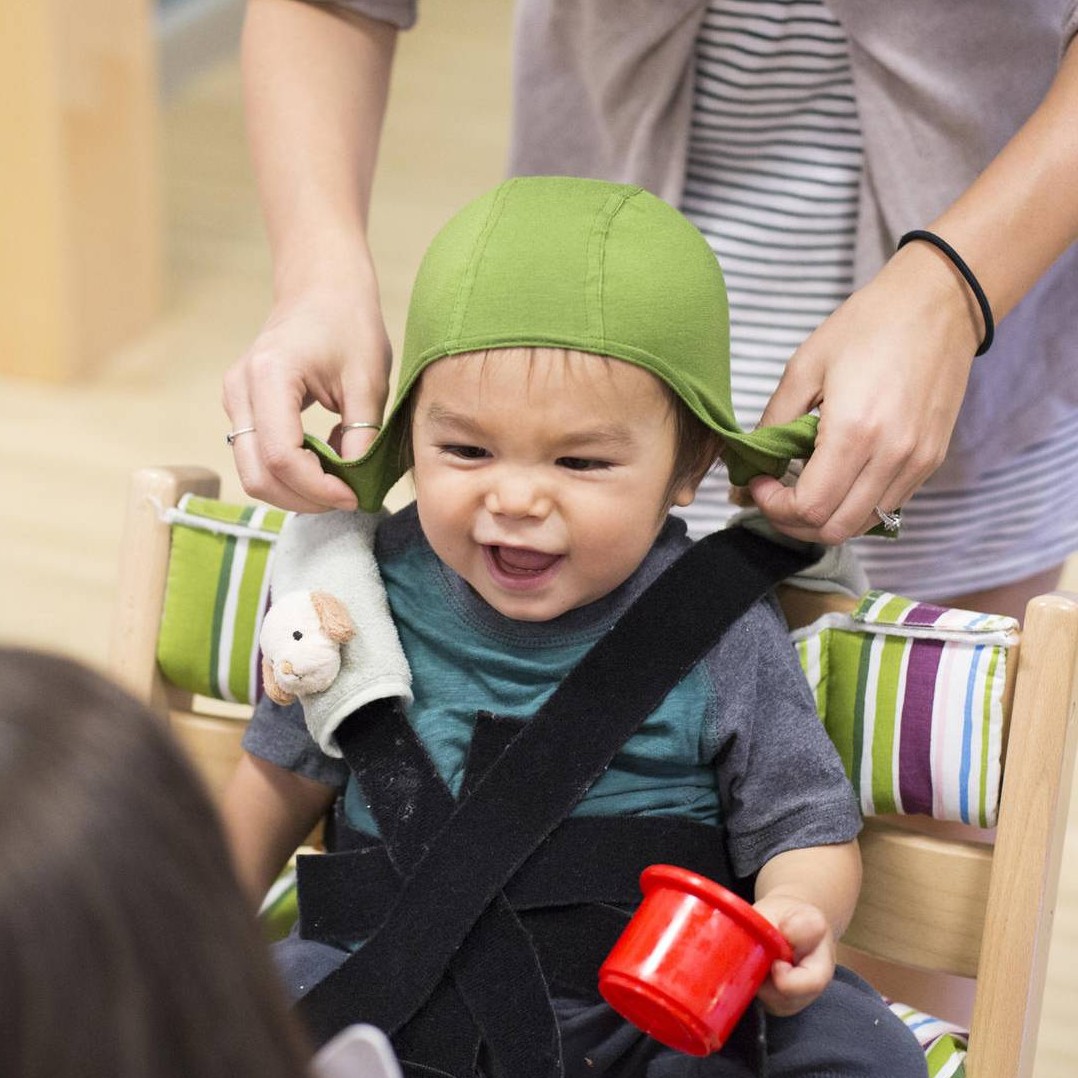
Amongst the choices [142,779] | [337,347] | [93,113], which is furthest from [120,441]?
[142,779]

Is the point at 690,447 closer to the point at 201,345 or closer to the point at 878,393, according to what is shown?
the point at 878,393

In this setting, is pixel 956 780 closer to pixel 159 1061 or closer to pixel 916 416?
pixel 916 416

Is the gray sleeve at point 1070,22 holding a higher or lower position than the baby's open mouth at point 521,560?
higher

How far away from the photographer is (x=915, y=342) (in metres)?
1.00

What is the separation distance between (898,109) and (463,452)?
0.38 metres

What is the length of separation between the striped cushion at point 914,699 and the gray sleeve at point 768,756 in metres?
0.05

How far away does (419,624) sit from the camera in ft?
3.69

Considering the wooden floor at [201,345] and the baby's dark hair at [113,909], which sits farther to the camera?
the wooden floor at [201,345]

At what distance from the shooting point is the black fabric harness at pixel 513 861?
103 centimetres

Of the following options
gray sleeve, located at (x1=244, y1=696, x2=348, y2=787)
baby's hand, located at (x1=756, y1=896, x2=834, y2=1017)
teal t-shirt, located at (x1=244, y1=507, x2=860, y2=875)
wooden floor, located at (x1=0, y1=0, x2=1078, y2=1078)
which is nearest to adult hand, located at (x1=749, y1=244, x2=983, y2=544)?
teal t-shirt, located at (x1=244, y1=507, x2=860, y2=875)

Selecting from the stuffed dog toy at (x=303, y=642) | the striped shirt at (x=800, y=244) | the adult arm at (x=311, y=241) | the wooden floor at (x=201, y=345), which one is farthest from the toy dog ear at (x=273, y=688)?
the wooden floor at (x=201, y=345)

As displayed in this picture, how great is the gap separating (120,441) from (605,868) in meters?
1.99

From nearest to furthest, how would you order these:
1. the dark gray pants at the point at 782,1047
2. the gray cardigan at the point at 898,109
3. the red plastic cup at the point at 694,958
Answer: the red plastic cup at the point at 694,958 → the dark gray pants at the point at 782,1047 → the gray cardigan at the point at 898,109

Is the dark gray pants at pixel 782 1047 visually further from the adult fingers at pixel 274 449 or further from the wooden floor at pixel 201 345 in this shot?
the wooden floor at pixel 201 345
